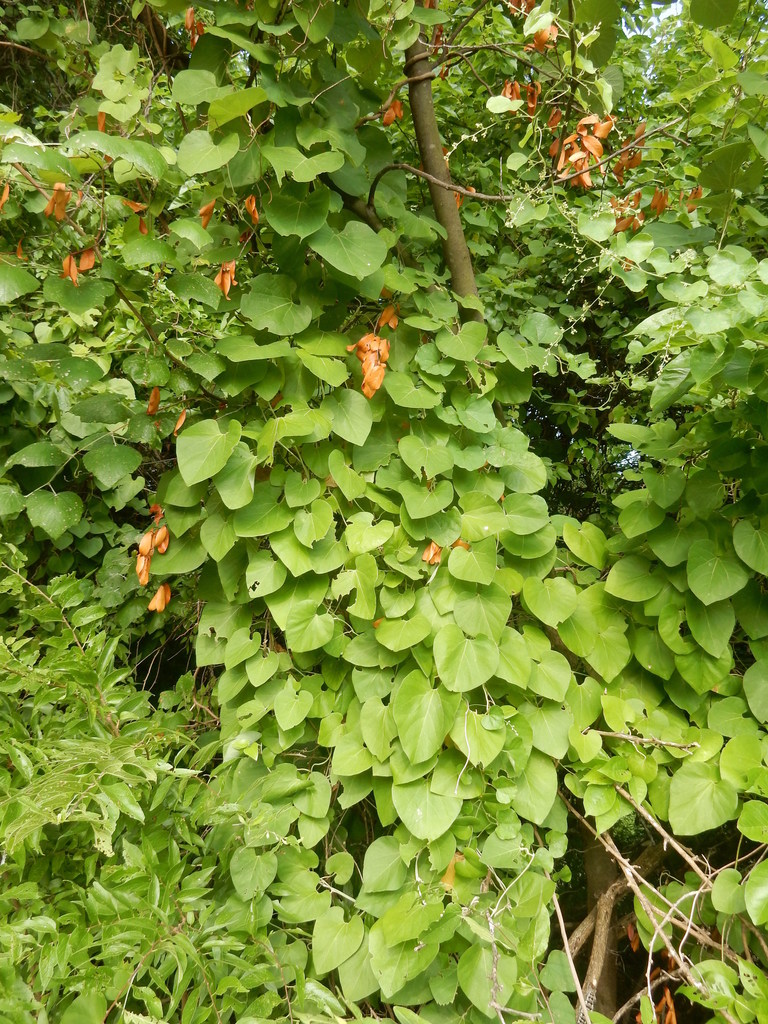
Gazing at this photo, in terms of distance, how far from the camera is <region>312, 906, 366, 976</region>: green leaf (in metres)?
0.96

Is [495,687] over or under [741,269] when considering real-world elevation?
under

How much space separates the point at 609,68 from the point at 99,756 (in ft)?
5.08

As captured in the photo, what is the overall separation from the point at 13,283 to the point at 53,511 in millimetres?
507

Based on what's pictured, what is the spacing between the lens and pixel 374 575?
100cm

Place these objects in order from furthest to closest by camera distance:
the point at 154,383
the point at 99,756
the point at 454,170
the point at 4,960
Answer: the point at 454,170 < the point at 154,383 < the point at 99,756 < the point at 4,960

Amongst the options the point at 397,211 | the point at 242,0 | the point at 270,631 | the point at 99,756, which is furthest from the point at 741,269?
the point at 99,756

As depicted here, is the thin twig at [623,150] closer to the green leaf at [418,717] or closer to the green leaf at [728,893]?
the green leaf at [418,717]

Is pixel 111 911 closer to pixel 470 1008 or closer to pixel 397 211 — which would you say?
pixel 470 1008

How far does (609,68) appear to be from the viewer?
125cm

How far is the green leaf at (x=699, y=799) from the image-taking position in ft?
3.08

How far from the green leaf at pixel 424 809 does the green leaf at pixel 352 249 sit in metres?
0.80

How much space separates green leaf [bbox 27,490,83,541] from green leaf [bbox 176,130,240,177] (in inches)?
26.8

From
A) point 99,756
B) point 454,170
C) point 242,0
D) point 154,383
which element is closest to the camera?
point 99,756

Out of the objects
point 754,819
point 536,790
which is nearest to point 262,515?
point 536,790
